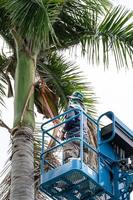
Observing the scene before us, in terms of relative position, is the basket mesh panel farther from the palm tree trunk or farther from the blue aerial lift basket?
the palm tree trunk

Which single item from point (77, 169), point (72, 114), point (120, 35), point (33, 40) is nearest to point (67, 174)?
point (77, 169)

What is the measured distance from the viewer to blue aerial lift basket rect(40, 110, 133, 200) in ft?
37.8

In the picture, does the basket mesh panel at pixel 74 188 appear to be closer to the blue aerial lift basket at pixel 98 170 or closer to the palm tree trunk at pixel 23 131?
the blue aerial lift basket at pixel 98 170

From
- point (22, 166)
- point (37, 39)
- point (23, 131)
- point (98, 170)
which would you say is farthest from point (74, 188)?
point (37, 39)

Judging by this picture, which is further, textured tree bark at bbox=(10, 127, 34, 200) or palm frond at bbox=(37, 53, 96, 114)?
palm frond at bbox=(37, 53, 96, 114)

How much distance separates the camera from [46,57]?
14.8 meters

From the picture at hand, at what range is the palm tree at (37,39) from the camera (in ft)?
41.1

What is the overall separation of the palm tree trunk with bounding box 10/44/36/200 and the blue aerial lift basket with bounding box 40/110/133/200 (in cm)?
26

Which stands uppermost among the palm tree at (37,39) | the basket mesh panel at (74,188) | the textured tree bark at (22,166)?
the palm tree at (37,39)

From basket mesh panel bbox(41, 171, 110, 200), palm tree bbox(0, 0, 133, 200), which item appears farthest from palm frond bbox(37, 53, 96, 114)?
basket mesh panel bbox(41, 171, 110, 200)

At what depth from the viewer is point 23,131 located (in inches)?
500

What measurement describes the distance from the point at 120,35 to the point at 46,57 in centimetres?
151

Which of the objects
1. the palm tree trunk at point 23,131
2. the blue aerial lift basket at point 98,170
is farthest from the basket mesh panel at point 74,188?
the palm tree trunk at point 23,131

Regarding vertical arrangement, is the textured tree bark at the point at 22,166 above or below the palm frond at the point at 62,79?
below
